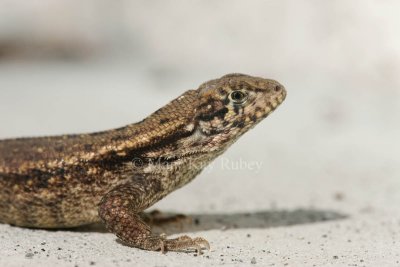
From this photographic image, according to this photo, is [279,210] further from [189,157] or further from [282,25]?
[282,25]

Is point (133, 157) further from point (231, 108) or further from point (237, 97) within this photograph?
point (237, 97)

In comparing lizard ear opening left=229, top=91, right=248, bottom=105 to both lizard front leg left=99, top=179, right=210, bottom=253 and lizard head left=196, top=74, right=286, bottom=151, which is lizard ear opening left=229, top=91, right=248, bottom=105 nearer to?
lizard head left=196, top=74, right=286, bottom=151

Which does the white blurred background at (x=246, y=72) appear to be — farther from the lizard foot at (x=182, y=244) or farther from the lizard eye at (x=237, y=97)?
the lizard foot at (x=182, y=244)

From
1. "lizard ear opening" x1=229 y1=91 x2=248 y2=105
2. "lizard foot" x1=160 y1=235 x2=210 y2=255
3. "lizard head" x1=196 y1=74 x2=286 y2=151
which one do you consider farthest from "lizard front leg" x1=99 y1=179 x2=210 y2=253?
"lizard ear opening" x1=229 y1=91 x2=248 y2=105

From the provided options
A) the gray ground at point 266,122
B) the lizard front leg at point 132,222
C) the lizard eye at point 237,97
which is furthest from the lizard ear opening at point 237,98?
the gray ground at point 266,122

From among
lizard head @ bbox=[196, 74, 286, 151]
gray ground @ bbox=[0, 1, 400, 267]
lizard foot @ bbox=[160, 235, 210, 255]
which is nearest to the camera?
lizard foot @ bbox=[160, 235, 210, 255]

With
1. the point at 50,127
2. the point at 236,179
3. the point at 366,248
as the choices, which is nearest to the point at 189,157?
the point at 366,248
